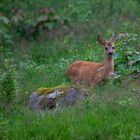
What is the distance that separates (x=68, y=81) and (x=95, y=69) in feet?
2.09

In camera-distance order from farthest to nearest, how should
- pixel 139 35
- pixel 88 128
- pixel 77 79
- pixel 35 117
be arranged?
pixel 139 35 < pixel 77 79 < pixel 35 117 < pixel 88 128

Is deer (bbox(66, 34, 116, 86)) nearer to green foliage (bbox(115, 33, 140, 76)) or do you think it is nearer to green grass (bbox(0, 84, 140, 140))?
green foliage (bbox(115, 33, 140, 76))

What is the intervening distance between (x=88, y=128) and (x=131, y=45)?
3977 mm

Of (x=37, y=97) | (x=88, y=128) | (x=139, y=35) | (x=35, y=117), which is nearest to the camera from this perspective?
(x=88, y=128)

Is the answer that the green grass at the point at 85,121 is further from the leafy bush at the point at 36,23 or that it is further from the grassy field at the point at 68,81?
the leafy bush at the point at 36,23

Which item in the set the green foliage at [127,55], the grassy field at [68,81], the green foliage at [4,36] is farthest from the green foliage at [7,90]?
the green foliage at [4,36]

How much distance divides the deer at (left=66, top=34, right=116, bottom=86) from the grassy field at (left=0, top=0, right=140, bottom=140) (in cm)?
22

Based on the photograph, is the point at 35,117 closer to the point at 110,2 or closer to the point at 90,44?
the point at 90,44

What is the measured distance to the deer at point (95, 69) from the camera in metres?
12.4

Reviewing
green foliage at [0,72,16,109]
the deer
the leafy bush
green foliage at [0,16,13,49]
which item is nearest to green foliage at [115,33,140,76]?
the deer

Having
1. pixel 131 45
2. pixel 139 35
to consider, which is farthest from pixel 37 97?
pixel 139 35

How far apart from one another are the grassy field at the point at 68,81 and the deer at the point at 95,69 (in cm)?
22

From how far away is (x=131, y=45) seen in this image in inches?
516

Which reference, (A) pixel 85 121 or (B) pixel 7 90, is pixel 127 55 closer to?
(B) pixel 7 90
